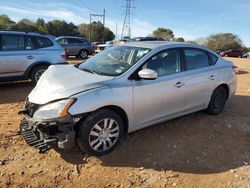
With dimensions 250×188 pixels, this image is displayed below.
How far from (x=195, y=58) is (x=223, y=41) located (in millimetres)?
64095

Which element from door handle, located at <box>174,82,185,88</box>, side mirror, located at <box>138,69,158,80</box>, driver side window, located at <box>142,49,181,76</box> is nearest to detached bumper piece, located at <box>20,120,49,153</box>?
side mirror, located at <box>138,69,158,80</box>

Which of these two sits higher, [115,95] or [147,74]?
[147,74]

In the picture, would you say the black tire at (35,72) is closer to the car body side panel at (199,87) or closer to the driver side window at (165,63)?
the driver side window at (165,63)

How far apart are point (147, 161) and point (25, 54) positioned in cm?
544

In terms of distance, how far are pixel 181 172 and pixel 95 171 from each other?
116 cm

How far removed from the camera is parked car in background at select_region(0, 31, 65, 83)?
775cm

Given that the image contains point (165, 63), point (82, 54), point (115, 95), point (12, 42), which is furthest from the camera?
point (82, 54)

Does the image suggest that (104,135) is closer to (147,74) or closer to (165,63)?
(147,74)

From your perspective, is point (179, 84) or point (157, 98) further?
point (179, 84)

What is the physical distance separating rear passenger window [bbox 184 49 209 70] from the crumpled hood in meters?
1.81

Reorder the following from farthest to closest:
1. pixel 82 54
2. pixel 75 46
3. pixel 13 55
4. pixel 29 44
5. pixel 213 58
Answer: pixel 82 54, pixel 75 46, pixel 29 44, pixel 13 55, pixel 213 58

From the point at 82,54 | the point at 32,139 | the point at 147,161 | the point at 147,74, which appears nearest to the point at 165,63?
the point at 147,74

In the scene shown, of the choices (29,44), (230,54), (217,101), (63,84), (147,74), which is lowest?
(217,101)

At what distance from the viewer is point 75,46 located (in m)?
20.4
